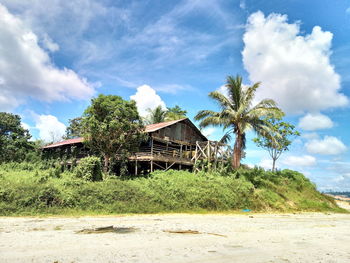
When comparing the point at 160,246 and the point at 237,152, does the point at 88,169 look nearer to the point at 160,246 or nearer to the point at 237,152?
the point at 160,246

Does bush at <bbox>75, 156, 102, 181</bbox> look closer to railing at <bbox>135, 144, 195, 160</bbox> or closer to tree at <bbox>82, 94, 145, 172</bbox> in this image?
tree at <bbox>82, 94, 145, 172</bbox>

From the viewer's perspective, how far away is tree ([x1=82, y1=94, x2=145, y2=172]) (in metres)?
18.8

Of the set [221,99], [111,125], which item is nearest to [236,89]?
[221,99]

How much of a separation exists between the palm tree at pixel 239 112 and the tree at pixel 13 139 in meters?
23.7

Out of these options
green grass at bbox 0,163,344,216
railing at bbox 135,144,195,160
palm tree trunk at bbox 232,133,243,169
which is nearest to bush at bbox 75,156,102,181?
green grass at bbox 0,163,344,216

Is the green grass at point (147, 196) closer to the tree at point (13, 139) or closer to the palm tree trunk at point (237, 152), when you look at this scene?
the palm tree trunk at point (237, 152)

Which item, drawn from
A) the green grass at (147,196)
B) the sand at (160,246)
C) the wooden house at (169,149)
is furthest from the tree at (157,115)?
the sand at (160,246)

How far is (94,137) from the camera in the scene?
761 inches

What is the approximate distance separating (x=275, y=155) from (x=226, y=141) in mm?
7031

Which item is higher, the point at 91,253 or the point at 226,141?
the point at 226,141

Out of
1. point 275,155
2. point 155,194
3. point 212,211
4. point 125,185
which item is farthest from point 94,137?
point 275,155

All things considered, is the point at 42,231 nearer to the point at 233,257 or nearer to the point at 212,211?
the point at 233,257

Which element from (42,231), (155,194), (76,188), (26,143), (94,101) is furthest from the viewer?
(26,143)

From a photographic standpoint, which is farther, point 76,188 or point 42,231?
point 76,188
